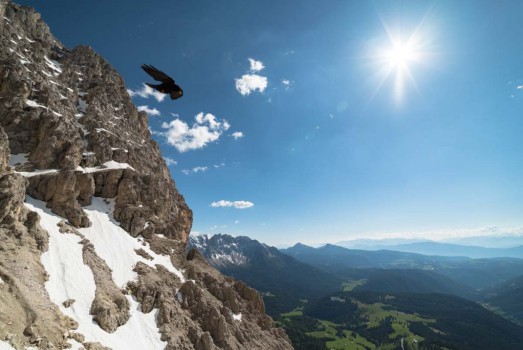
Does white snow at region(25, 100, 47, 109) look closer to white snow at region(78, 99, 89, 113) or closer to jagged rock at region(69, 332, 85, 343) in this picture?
white snow at region(78, 99, 89, 113)

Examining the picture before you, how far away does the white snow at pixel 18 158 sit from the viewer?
5934cm

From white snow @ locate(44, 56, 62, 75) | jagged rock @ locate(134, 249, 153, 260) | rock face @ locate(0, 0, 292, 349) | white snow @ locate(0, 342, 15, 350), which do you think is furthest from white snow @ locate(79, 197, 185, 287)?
white snow @ locate(44, 56, 62, 75)

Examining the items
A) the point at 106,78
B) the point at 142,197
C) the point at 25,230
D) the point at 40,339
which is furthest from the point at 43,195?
the point at 106,78

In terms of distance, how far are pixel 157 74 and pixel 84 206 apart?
2686 inches

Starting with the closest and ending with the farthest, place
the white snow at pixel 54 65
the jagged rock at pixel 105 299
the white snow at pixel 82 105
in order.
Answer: the jagged rock at pixel 105 299
the white snow at pixel 82 105
the white snow at pixel 54 65

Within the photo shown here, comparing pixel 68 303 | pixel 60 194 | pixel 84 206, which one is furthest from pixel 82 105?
pixel 68 303

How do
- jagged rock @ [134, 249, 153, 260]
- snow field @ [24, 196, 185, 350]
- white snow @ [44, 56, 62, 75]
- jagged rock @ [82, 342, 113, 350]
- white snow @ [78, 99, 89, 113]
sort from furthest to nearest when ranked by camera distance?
white snow @ [44, 56, 62, 75]
white snow @ [78, 99, 89, 113]
jagged rock @ [134, 249, 153, 260]
snow field @ [24, 196, 185, 350]
jagged rock @ [82, 342, 113, 350]

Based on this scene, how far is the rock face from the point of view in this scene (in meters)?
34.5

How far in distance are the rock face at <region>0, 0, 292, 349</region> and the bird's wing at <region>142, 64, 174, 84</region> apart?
32.0 metres

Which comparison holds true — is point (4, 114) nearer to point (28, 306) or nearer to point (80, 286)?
point (80, 286)

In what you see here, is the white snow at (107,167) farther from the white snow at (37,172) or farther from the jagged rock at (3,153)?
the jagged rock at (3,153)

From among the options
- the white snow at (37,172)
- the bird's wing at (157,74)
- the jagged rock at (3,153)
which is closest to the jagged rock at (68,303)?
the jagged rock at (3,153)

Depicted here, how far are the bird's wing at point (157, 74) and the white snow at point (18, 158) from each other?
72.0 metres

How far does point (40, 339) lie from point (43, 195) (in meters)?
37.6
